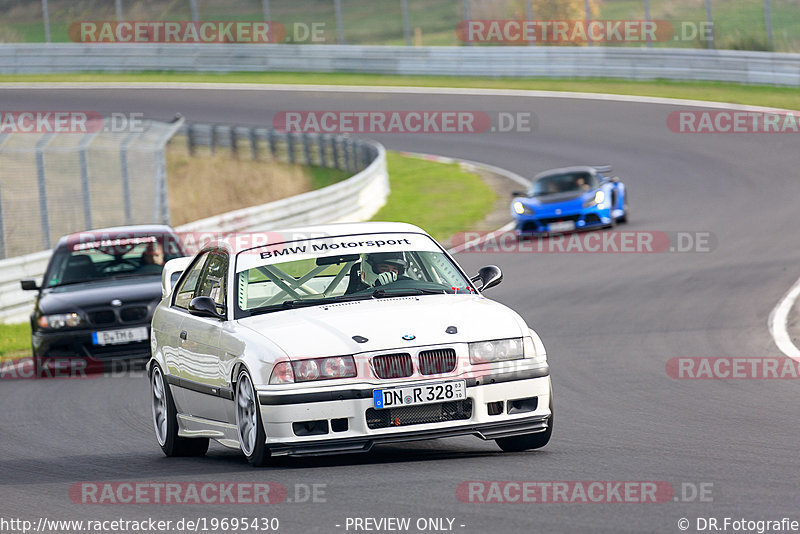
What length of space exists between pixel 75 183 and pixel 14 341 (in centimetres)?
461

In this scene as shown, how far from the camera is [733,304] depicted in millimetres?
15609

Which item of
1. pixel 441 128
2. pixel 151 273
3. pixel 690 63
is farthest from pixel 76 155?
pixel 690 63

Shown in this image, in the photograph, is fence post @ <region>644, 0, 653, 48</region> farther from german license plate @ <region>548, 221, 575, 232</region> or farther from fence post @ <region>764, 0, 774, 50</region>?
german license plate @ <region>548, 221, 575, 232</region>

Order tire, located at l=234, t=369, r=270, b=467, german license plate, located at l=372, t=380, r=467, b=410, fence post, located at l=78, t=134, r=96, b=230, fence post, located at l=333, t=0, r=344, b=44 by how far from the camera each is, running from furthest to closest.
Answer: fence post, located at l=333, t=0, r=344, b=44 < fence post, located at l=78, t=134, r=96, b=230 < tire, located at l=234, t=369, r=270, b=467 < german license plate, located at l=372, t=380, r=467, b=410

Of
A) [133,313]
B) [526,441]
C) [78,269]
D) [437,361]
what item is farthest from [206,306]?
[78,269]

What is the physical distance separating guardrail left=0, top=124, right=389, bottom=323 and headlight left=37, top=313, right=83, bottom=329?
3595 millimetres

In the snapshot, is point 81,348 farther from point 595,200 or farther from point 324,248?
point 595,200

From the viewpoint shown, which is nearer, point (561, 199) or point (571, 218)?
point (571, 218)

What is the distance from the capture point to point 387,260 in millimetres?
8648

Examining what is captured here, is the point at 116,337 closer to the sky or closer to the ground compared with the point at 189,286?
closer to the ground

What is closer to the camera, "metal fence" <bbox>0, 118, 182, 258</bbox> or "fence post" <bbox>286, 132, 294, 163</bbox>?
"metal fence" <bbox>0, 118, 182, 258</bbox>

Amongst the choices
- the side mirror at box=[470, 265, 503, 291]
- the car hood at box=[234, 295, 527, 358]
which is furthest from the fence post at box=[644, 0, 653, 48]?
the car hood at box=[234, 295, 527, 358]

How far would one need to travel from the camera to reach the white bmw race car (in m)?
7.34

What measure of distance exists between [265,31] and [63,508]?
41.7 m
